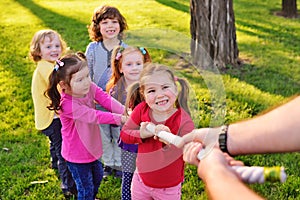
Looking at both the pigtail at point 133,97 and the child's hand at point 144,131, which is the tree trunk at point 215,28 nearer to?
the pigtail at point 133,97

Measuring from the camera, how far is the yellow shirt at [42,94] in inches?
135

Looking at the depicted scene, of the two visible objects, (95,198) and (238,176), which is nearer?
(238,176)

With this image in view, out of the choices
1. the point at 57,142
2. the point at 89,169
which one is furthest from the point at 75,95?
the point at 57,142

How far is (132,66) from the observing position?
2791 millimetres

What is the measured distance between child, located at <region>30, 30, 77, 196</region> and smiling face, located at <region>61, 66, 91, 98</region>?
585mm

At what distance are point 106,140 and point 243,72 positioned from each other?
2826 mm

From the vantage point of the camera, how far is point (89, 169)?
3.14 m

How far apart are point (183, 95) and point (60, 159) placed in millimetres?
1535

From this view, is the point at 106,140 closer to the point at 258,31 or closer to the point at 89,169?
the point at 89,169

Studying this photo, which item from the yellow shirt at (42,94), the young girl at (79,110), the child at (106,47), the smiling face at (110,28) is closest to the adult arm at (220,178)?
the young girl at (79,110)

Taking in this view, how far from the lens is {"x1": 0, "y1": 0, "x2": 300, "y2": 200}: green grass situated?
3.47m

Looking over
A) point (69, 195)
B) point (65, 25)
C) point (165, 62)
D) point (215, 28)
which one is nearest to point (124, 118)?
point (69, 195)

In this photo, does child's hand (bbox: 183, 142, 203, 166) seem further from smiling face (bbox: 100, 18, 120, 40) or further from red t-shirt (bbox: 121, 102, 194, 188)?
smiling face (bbox: 100, 18, 120, 40)

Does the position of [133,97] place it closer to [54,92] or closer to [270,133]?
[54,92]
